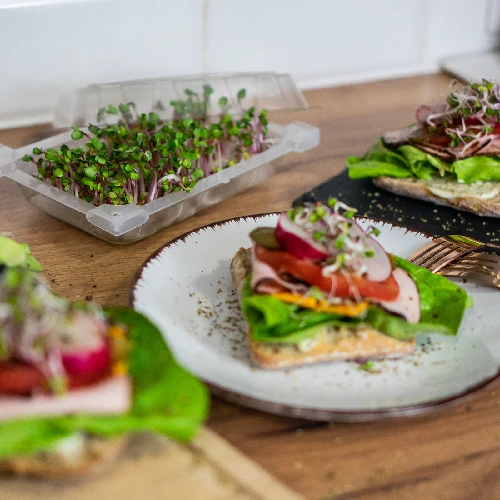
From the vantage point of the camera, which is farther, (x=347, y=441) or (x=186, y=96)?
→ (x=186, y=96)

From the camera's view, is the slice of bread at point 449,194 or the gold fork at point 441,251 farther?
the slice of bread at point 449,194

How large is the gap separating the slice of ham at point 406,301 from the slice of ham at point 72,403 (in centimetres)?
61

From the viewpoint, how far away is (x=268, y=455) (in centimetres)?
126

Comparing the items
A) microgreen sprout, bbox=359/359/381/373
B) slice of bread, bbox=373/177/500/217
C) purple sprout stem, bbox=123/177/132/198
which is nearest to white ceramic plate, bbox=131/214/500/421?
microgreen sprout, bbox=359/359/381/373

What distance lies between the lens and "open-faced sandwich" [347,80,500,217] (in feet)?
7.57

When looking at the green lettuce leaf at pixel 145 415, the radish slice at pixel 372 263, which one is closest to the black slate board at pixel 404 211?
the radish slice at pixel 372 263

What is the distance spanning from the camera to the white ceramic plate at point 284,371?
1270 mm

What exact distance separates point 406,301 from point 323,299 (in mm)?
193

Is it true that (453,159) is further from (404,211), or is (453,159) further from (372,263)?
(372,263)

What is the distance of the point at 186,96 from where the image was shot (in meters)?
2.60

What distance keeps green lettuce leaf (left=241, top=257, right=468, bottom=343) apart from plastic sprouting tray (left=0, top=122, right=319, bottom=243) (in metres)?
0.46

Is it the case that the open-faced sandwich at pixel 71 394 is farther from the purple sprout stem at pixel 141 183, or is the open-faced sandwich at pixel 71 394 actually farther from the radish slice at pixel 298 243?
the purple sprout stem at pixel 141 183

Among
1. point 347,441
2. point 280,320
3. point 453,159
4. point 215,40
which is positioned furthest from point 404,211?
point 215,40

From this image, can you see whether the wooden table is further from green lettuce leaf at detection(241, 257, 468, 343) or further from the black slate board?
the black slate board
